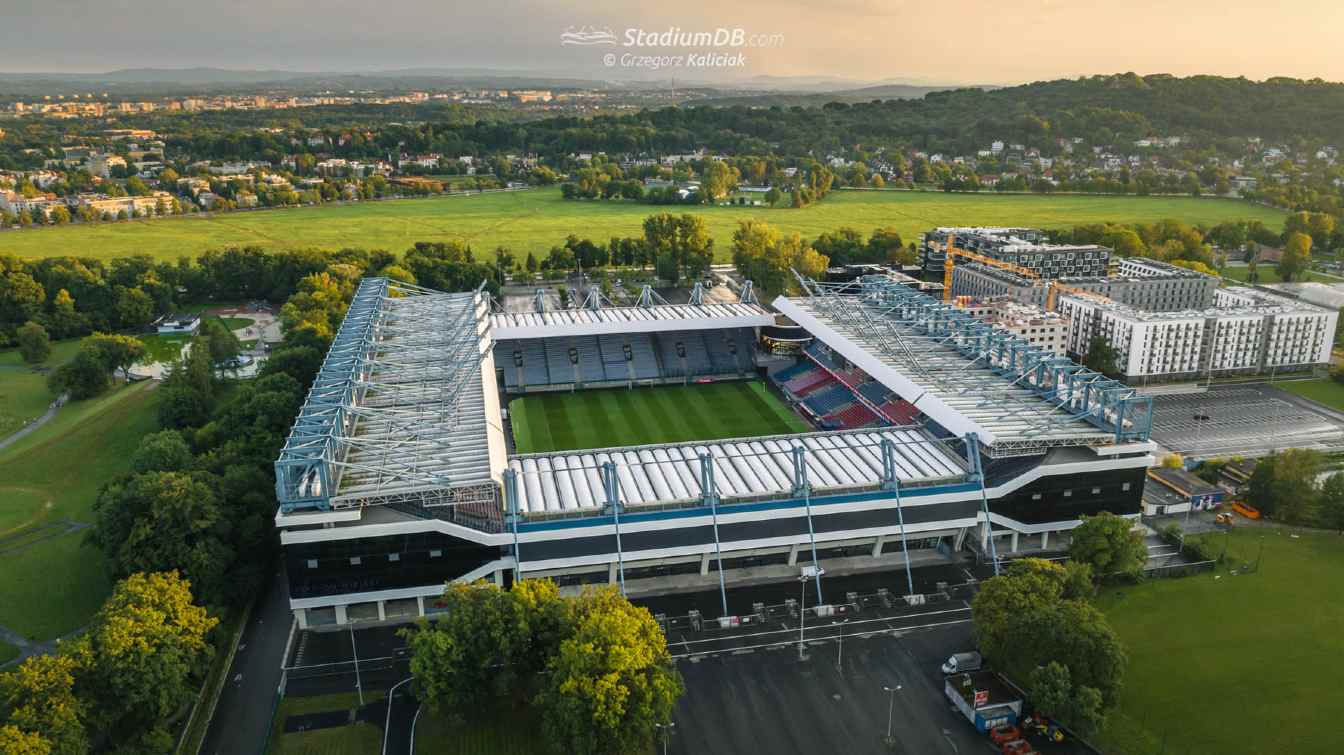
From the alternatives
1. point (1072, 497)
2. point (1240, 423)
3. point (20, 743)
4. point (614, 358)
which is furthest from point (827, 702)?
point (1240, 423)

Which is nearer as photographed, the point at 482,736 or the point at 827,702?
the point at 482,736

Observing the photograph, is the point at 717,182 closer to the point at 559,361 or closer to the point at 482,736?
the point at 559,361

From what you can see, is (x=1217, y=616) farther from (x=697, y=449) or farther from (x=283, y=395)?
(x=283, y=395)

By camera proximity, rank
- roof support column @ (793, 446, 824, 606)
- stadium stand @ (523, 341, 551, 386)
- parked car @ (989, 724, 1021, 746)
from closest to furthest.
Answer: parked car @ (989, 724, 1021, 746)
roof support column @ (793, 446, 824, 606)
stadium stand @ (523, 341, 551, 386)

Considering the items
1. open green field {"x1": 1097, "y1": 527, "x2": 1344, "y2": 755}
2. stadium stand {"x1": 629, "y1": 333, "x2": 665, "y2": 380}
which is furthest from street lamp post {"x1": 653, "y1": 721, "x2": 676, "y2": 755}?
stadium stand {"x1": 629, "y1": 333, "x2": 665, "y2": 380}

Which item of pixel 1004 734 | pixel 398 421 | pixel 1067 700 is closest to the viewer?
pixel 1067 700

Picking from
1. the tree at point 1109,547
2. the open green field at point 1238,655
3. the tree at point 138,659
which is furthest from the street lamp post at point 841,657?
the tree at point 138,659

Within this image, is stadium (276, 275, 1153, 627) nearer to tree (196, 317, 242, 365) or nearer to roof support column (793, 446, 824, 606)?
roof support column (793, 446, 824, 606)
